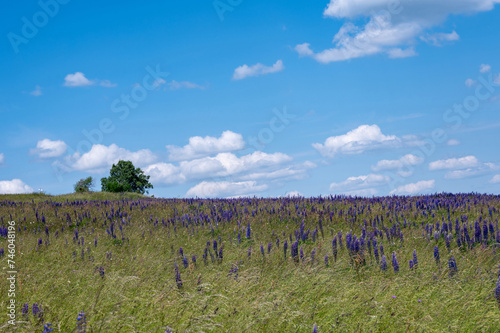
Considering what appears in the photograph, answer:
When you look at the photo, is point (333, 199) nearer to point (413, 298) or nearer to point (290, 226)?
point (290, 226)

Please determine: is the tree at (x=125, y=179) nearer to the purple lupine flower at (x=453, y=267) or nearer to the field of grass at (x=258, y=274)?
the field of grass at (x=258, y=274)

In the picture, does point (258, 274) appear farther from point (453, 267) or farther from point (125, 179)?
point (125, 179)

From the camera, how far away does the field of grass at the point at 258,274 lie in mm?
5742

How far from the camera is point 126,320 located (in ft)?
18.2

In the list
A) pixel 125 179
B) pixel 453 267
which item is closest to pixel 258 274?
pixel 453 267

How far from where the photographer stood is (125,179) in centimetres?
5947

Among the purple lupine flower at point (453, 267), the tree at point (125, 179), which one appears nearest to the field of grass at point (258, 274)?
the purple lupine flower at point (453, 267)

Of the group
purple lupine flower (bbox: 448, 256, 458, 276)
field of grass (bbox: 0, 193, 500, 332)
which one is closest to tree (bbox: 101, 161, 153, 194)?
field of grass (bbox: 0, 193, 500, 332)

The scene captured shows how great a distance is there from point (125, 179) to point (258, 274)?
178ft

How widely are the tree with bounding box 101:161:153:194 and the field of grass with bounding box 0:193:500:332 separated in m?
42.7

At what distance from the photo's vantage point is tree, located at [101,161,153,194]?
58.4 m

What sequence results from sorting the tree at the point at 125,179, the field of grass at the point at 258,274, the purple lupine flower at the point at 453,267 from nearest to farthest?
the field of grass at the point at 258,274 → the purple lupine flower at the point at 453,267 → the tree at the point at 125,179

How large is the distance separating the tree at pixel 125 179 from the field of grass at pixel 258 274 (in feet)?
140

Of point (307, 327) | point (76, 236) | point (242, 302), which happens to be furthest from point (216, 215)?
point (307, 327)
